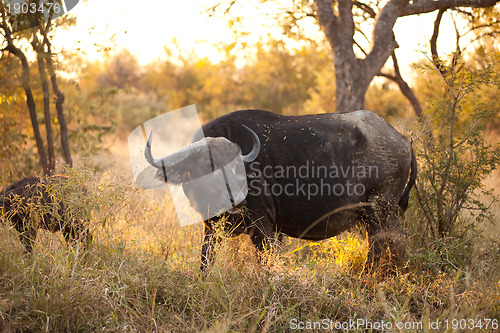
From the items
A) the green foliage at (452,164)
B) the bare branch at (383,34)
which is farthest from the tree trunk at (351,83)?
the green foliage at (452,164)

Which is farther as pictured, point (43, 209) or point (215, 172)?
point (215, 172)

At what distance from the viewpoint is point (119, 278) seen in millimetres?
3320

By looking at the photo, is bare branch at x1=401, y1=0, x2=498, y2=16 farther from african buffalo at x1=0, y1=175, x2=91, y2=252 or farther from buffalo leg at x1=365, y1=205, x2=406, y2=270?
african buffalo at x1=0, y1=175, x2=91, y2=252

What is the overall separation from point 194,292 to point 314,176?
1.59 metres

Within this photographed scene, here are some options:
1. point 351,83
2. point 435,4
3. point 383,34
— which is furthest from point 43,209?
point 435,4

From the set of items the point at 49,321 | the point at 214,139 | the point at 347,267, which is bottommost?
the point at 347,267

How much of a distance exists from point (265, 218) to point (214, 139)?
0.90 metres

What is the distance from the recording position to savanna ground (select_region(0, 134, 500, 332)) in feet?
9.66

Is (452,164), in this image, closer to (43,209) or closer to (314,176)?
(314,176)

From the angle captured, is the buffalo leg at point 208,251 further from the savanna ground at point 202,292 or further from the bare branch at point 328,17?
the bare branch at point 328,17

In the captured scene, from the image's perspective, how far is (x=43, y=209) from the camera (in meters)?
3.66

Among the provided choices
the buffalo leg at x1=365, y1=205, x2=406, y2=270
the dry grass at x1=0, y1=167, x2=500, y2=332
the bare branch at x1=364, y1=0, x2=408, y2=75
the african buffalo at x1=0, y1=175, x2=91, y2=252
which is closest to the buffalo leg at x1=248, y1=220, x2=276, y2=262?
the dry grass at x1=0, y1=167, x2=500, y2=332

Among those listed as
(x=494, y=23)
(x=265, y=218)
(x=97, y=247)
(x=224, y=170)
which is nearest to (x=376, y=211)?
(x=265, y=218)

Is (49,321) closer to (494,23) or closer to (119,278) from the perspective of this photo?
(119,278)
